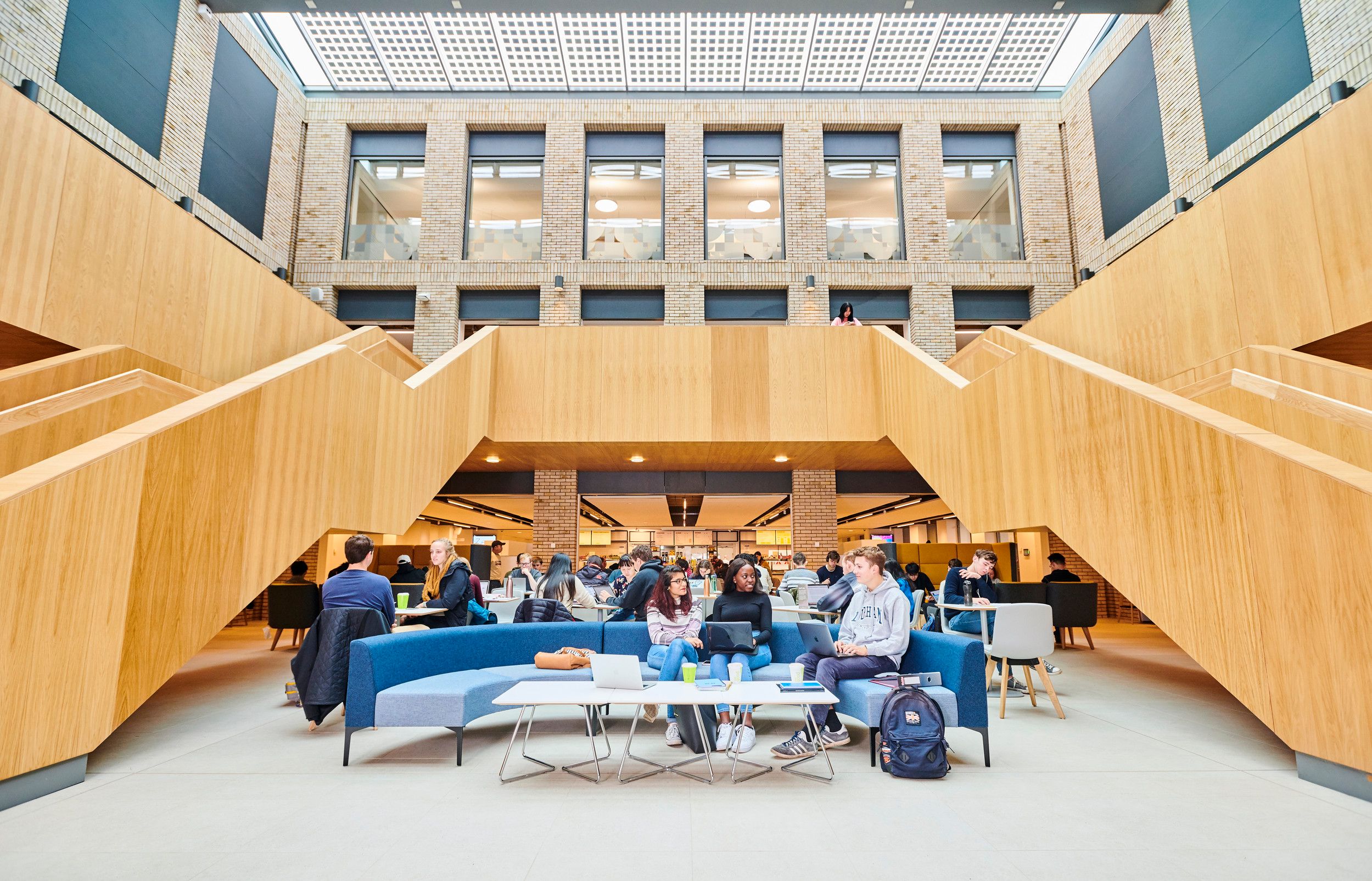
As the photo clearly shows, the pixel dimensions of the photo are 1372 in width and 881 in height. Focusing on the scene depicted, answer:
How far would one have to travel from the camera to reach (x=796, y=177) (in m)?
16.5

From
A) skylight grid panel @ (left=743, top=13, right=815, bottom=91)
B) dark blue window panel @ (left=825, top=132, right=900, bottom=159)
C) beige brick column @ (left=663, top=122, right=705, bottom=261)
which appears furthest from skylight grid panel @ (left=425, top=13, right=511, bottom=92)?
dark blue window panel @ (left=825, top=132, right=900, bottom=159)

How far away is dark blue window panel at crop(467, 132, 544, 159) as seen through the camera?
55.4 feet

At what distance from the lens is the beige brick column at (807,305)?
622 inches

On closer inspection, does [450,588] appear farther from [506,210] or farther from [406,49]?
[406,49]

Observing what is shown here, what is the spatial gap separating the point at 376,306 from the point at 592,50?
7408mm

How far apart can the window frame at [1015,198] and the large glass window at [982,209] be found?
0.7 inches

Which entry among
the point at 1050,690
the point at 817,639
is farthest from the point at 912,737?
the point at 1050,690

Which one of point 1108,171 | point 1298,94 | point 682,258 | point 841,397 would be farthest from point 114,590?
point 1108,171

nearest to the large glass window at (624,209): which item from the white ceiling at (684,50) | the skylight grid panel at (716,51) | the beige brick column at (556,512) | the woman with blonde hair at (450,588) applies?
the white ceiling at (684,50)

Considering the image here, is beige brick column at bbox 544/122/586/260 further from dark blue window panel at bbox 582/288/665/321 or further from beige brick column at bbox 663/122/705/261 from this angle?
beige brick column at bbox 663/122/705/261

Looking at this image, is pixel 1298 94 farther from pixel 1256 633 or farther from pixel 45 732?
pixel 45 732

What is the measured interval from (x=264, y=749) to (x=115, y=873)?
2.21m

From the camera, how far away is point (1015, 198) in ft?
55.6

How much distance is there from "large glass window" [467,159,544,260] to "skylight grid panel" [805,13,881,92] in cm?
662
